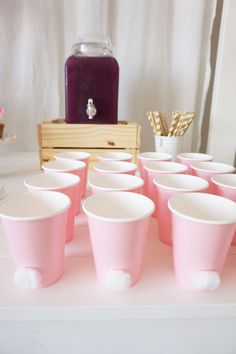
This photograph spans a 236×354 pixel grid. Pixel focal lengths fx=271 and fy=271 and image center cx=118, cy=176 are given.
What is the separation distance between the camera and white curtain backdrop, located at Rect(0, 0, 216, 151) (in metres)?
0.84

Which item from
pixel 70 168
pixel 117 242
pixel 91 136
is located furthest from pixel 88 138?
pixel 117 242

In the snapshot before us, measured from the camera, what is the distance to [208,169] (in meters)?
0.56

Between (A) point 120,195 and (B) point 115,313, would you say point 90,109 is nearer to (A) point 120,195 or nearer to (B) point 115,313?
(A) point 120,195

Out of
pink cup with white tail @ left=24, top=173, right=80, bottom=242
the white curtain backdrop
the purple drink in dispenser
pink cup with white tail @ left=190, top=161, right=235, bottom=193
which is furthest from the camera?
the white curtain backdrop

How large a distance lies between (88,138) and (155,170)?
0.98 feet

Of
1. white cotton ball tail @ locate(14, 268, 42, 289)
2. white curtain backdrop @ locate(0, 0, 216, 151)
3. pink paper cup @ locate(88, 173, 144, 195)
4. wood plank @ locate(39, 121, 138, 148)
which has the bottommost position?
white cotton ball tail @ locate(14, 268, 42, 289)

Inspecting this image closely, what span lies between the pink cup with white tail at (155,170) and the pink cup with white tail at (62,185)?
14 centimetres

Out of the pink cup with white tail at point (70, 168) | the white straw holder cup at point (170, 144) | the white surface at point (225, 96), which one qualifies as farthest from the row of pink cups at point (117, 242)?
the white surface at point (225, 96)

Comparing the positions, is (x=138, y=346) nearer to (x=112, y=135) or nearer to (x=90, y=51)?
(x=112, y=135)

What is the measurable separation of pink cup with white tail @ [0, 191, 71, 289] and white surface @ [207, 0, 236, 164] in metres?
0.71

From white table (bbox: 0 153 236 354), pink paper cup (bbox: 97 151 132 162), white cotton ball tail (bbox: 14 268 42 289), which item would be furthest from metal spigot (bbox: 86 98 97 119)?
white cotton ball tail (bbox: 14 268 42 289)

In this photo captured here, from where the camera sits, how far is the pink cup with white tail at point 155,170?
498 mm

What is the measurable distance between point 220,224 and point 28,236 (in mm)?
211

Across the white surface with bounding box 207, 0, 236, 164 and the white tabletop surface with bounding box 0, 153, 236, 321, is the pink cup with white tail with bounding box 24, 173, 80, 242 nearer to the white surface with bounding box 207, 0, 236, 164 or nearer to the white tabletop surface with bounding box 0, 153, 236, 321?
the white tabletop surface with bounding box 0, 153, 236, 321
